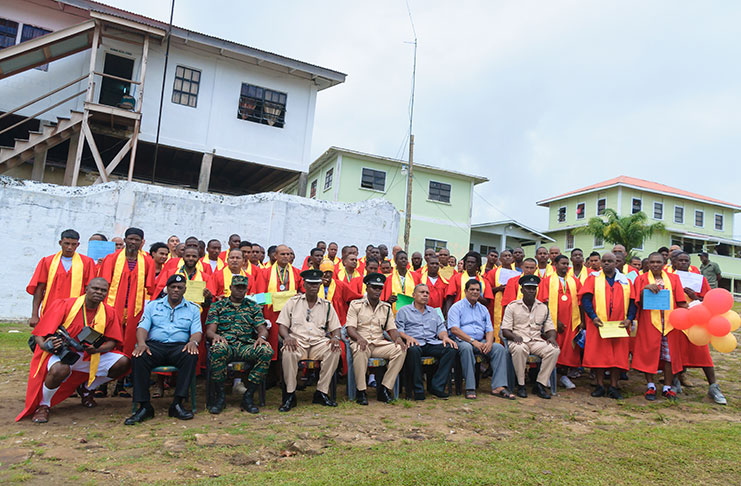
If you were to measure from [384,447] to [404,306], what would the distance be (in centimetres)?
280

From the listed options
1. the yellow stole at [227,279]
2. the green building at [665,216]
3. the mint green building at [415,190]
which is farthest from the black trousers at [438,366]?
the green building at [665,216]

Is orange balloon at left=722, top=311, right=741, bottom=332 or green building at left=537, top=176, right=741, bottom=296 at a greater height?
green building at left=537, top=176, right=741, bottom=296

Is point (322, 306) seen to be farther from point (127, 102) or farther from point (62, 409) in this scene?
point (127, 102)

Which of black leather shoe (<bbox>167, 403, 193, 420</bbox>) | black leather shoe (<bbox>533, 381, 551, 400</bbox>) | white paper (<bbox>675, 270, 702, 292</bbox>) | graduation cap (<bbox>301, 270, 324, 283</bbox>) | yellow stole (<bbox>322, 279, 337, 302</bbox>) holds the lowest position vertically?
black leather shoe (<bbox>167, 403, 193, 420</bbox>)

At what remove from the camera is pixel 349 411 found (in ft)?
19.0

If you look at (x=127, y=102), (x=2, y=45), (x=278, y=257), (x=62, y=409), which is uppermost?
(x=2, y=45)

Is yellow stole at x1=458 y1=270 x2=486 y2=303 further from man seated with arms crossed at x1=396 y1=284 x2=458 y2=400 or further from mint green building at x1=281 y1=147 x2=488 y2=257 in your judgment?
mint green building at x1=281 y1=147 x2=488 y2=257

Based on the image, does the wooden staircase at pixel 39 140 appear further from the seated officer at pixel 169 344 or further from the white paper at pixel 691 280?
the white paper at pixel 691 280

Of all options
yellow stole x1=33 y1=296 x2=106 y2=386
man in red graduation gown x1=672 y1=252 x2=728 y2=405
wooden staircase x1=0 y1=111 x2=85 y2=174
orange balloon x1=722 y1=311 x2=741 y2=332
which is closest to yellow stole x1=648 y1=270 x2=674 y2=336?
man in red graduation gown x1=672 y1=252 x2=728 y2=405

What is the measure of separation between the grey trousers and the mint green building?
60.4ft

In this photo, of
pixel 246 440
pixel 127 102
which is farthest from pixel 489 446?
pixel 127 102

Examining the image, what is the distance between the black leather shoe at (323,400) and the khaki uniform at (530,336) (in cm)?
256

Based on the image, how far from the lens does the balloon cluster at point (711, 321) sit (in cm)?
639

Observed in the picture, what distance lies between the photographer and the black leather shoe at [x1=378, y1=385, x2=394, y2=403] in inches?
250
